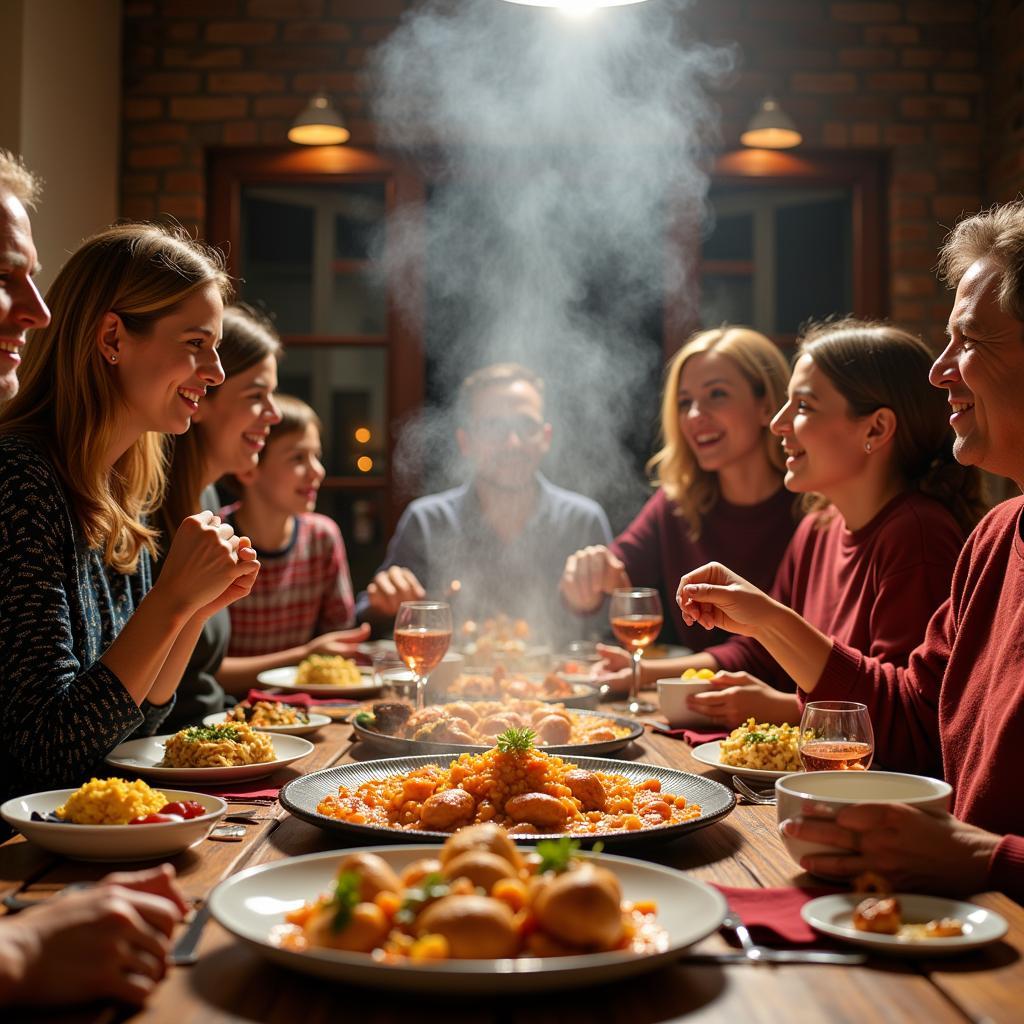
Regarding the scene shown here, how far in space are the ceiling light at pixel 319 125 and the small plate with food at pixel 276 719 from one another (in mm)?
3207

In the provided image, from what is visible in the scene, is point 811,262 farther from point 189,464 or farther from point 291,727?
point 291,727

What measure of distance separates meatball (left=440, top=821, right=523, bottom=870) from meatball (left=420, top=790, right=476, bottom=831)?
35cm

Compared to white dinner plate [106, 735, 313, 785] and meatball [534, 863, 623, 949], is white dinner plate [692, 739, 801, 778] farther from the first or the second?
meatball [534, 863, 623, 949]

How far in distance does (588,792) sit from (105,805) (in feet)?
1.93

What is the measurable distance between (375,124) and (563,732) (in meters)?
3.81

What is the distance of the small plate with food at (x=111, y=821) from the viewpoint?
1268 millimetres

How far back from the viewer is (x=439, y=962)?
88 centimetres

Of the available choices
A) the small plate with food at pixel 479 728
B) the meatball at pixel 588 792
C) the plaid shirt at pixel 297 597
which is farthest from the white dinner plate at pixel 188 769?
the plaid shirt at pixel 297 597

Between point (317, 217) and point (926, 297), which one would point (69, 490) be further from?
point (926, 297)

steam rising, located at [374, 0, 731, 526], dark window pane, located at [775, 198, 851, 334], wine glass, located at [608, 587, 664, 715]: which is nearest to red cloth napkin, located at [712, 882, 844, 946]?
wine glass, located at [608, 587, 664, 715]

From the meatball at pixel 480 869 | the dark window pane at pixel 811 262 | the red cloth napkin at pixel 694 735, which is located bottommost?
the red cloth napkin at pixel 694 735

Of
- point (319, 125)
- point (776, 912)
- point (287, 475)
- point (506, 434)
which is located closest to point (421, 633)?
point (776, 912)

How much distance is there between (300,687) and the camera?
105 inches

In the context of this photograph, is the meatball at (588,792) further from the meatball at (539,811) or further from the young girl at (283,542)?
the young girl at (283,542)
